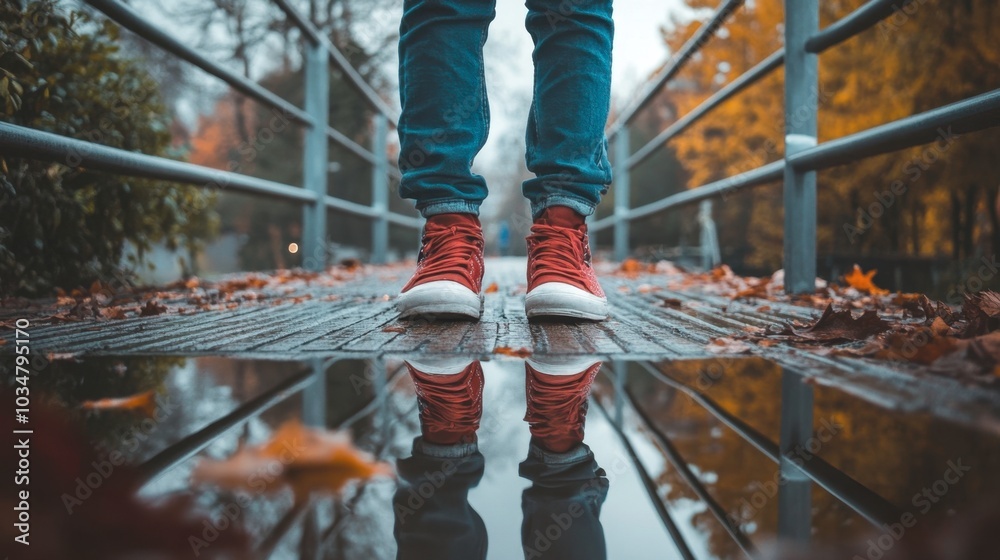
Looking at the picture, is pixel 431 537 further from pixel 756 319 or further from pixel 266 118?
pixel 266 118

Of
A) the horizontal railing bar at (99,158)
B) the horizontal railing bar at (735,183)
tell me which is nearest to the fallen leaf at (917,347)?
the horizontal railing bar at (735,183)

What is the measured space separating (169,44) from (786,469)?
149cm

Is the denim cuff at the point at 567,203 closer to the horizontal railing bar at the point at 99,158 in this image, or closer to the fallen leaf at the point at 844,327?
the fallen leaf at the point at 844,327

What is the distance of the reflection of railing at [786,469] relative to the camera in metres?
0.33

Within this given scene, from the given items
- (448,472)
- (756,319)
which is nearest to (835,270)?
(756,319)

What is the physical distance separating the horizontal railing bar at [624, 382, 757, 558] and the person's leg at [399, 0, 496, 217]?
65cm

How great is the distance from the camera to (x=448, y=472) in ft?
1.35

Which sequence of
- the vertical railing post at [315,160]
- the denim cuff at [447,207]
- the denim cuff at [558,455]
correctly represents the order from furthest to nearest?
the vertical railing post at [315,160], the denim cuff at [447,207], the denim cuff at [558,455]

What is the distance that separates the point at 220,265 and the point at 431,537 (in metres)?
15.8

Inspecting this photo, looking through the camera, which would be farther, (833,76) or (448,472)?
(833,76)

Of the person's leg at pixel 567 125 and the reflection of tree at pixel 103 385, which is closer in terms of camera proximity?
the reflection of tree at pixel 103 385

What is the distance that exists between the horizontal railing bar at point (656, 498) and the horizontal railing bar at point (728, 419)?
89 mm

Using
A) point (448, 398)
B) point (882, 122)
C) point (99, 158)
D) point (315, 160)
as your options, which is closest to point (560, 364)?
point (448, 398)

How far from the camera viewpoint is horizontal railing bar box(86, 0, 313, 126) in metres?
1.20
